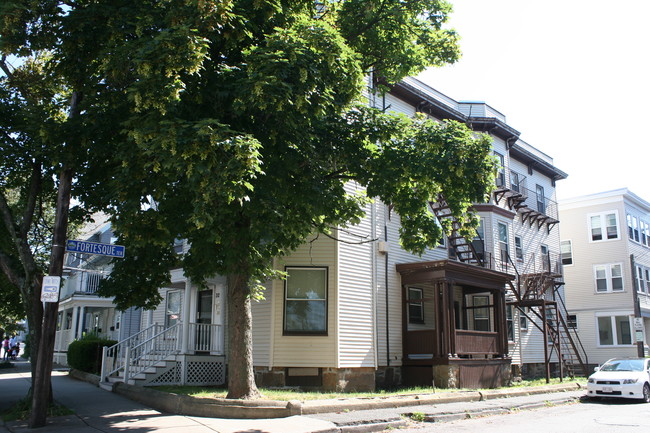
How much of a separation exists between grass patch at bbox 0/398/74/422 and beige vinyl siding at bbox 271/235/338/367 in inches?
235

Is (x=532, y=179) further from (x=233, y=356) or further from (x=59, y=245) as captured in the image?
(x=59, y=245)

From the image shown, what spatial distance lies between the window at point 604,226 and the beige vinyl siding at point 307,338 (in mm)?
24293

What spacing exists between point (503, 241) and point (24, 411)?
1989 cm

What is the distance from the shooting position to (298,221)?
468 inches

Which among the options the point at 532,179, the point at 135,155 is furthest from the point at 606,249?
the point at 135,155

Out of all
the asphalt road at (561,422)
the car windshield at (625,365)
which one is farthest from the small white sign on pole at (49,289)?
the car windshield at (625,365)

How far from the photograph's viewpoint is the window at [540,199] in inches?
1131

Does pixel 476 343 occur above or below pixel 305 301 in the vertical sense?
below

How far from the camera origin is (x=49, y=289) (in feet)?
32.7

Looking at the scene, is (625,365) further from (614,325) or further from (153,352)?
(614,325)

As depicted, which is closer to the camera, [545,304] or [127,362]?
[127,362]

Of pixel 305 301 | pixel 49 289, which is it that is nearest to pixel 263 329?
pixel 305 301

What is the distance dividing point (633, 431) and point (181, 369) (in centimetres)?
1183

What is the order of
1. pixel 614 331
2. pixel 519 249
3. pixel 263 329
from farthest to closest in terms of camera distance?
pixel 614 331
pixel 519 249
pixel 263 329
